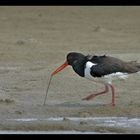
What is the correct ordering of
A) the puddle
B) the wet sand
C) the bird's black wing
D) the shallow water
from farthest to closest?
the bird's black wing
the wet sand
the puddle
the shallow water

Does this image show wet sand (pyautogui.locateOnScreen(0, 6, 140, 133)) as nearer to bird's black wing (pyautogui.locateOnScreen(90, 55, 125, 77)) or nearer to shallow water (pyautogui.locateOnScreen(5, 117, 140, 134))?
shallow water (pyautogui.locateOnScreen(5, 117, 140, 134))

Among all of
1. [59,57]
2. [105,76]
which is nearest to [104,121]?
[105,76]

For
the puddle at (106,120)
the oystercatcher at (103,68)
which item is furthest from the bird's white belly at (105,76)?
the puddle at (106,120)

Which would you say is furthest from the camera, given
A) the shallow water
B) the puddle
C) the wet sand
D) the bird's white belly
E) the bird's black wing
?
the bird's white belly

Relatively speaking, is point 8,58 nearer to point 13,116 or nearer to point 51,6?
point 13,116

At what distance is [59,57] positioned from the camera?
17891mm

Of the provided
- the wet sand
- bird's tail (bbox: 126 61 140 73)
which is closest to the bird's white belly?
bird's tail (bbox: 126 61 140 73)

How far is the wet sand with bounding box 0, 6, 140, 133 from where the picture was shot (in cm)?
1170

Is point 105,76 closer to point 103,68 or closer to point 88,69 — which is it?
point 103,68

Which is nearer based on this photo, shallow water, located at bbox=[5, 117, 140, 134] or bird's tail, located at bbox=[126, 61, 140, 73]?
shallow water, located at bbox=[5, 117, 140, 134]

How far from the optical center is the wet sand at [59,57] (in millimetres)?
11703

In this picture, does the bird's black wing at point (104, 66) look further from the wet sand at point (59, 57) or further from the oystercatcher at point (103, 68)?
the wet sand at point (59, 57)

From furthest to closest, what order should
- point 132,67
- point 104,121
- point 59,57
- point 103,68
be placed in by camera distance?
point 59,57 < point 132,67 < point 103,68 < point 104,121
